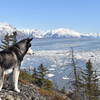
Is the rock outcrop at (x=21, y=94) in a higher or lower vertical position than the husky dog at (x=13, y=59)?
lower

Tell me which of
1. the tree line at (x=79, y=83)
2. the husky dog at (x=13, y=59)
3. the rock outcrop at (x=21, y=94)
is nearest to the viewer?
the husky dog at (x=13, y=59)

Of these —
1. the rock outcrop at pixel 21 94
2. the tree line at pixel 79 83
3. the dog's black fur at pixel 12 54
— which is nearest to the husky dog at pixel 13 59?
the dog's black fur at pixel 12 54

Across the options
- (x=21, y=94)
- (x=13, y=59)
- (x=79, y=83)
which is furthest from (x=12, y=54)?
(x=79, y=83)

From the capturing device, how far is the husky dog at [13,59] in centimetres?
1110

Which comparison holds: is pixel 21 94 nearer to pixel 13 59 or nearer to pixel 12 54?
pixel 13 59

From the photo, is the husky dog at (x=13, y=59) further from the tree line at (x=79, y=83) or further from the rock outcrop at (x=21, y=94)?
the tree line at (x=79, y=83)

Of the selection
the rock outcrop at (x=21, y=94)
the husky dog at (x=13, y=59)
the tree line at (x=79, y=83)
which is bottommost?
the tree line at (x=79, y=83)

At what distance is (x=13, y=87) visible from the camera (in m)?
12.5

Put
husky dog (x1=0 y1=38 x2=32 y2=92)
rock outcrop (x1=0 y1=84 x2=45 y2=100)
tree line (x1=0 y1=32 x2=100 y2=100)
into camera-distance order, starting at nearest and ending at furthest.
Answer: husky dog (x1=0 y1=38 x2=32 y2=92), rock outcrop (x1=0 y1=84 x2=45 y2=100), tree line (x1=0 y1=32 x2=100 y2=100)

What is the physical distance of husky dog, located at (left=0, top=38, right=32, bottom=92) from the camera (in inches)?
437

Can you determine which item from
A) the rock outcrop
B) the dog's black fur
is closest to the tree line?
the rock outcrop

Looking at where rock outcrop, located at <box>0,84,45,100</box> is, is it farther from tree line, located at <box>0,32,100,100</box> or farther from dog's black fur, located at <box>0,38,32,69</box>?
tree line, located at <box>0,32,100,100</box>

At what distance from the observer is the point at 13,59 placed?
11.7 metres

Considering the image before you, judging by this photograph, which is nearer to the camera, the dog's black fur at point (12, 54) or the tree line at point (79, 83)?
the dog's black fur at point (12, 54)
